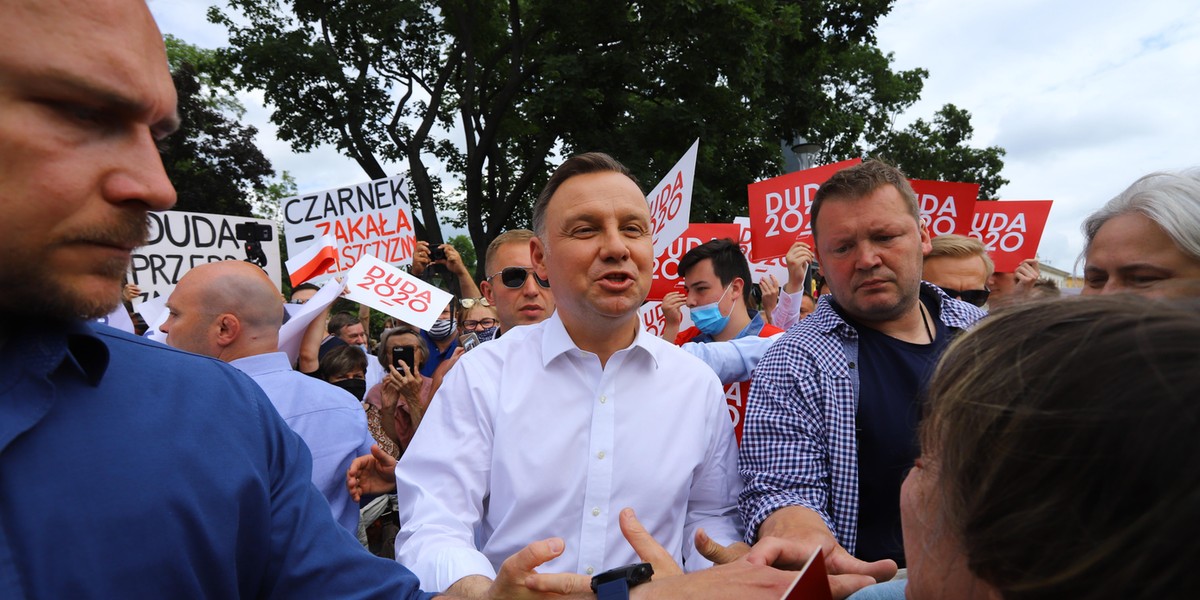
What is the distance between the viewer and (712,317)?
470cm

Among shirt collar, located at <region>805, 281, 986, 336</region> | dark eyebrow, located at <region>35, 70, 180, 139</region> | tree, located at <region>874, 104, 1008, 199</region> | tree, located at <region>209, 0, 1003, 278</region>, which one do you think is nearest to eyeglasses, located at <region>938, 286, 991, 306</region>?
shirt collar, located at <region>805, 281, 986, 336</region>

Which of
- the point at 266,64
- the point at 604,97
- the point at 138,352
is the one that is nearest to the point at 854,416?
the point at 138,352

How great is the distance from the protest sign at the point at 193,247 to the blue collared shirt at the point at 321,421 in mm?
3282

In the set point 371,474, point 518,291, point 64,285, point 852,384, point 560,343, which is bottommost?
point 371,474

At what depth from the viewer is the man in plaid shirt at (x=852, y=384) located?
89.9 inches

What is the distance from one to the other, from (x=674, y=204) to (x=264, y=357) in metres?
3.13

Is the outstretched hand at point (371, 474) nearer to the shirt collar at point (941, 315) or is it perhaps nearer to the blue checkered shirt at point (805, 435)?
the blue checkered shirt at point (805, 435)

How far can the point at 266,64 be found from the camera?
15.8m

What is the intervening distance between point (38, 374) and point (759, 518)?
5.72 ft

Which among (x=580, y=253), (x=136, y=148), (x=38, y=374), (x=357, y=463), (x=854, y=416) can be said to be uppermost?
(x=136, y=148)

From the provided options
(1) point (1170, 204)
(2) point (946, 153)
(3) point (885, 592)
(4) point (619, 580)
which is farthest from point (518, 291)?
(2) point (946, 153)

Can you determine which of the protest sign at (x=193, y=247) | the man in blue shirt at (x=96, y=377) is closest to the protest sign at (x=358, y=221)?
the protest sign at (x=193, y=247)

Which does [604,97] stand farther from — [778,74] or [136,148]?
[136,148]

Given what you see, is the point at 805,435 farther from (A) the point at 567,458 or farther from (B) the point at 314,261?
(B) the point at 314,261
